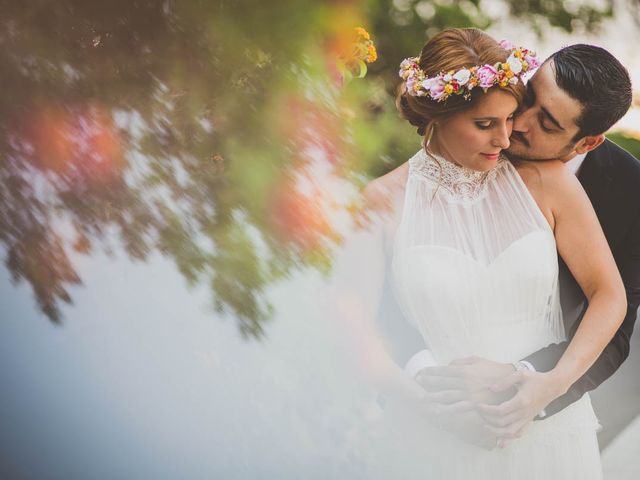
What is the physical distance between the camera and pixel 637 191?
1.21 m

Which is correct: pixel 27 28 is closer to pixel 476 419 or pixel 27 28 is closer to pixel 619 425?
pixel 476 419

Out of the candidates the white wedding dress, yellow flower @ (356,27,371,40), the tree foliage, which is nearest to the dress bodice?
the white wedding dress

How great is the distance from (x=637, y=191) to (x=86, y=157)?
33.3 inches

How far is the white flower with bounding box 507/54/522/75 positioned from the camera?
1067 mm

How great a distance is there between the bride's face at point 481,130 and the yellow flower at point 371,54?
143 millimetres

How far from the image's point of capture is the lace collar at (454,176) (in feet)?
3.89

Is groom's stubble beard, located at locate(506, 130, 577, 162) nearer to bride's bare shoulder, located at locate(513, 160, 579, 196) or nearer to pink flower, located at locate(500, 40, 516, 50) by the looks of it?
bride's bare shoulder, located at locate(513, 160, 579, 196)

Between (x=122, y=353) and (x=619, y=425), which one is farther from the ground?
(x=122, y=353)

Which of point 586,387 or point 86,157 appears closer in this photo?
point 86,157

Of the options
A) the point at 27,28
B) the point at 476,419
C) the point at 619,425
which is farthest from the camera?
the point at 619,425

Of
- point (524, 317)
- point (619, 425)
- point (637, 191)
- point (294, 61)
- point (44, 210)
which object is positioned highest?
point (294, 61)

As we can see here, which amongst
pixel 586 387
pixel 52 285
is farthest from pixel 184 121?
pixel 586 387

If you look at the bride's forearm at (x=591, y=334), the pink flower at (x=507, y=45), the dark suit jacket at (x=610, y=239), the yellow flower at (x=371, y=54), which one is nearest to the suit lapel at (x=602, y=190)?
the dark suit jacket at (x=610, y=239)

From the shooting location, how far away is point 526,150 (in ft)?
3.74
